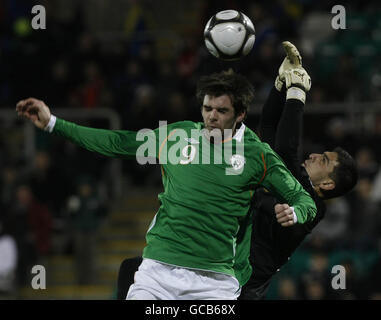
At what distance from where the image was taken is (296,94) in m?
5.65

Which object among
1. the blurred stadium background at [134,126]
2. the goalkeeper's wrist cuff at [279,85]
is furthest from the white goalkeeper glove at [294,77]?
the blurred stadium background at [134,126]

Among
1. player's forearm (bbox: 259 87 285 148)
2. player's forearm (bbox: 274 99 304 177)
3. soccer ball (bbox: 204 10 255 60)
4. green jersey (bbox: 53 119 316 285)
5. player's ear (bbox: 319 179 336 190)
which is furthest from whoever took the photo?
player's forearm (bbox: 259 87 285 148)

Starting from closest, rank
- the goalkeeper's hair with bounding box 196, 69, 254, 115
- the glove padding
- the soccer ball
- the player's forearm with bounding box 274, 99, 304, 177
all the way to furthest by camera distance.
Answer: the goalkeeper's hair with bounding box 196, 69, 254, 115 → the player's forearm with bounding box 274, 99, 304, 177 → the glove padding → the soccer ball

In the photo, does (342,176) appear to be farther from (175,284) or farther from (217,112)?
(175,284)

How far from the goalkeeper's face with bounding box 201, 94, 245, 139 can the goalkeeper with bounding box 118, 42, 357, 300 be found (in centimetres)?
65

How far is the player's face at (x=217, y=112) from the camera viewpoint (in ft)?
16.6

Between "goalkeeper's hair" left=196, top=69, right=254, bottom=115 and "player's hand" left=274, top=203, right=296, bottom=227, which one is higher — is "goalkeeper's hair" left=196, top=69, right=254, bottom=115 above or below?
above

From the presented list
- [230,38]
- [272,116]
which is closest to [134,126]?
[272,116]

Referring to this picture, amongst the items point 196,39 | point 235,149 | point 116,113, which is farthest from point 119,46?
point 235,149

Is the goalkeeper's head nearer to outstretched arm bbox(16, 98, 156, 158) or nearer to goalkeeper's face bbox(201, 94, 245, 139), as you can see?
goalkeeper's face bbox(201, 94, 245, 139)

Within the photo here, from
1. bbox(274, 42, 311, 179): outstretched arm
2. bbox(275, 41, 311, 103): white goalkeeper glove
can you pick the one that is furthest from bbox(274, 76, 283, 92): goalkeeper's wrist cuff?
bbox(274, 42, 311, 179): outstretched arm

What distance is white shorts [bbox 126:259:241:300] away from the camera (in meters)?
5.00

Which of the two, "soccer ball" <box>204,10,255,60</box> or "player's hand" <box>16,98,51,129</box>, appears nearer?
"player's hand" <box>16,98,51,129</box>

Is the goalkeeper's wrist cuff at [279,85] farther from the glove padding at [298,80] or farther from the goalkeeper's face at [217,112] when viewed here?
the goalkeeper's face at [217,112]
